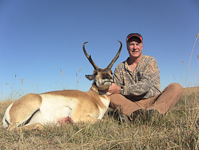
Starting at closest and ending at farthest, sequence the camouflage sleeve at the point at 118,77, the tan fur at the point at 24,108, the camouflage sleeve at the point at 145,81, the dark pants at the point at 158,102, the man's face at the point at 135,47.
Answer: the tan fur at the point at 24,108, the dark pants at the point at 158,102, the camouflage sleeve at the point at 145,81, the man's face at the point at 135,47, the camouflage sleeve at the point at 118,77

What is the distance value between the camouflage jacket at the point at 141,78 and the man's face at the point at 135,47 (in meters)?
0.25

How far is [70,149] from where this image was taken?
1.89 metres

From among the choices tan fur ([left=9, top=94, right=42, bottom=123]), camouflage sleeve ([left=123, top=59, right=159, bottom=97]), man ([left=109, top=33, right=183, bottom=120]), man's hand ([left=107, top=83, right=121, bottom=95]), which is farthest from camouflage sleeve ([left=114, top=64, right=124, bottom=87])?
tan fur ([left=9, top=94, right=42, bottom=123])

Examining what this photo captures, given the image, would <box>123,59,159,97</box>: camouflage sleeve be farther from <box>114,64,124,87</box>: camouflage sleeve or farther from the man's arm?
<box>114,64,124,87</box>: camouflage sleeve

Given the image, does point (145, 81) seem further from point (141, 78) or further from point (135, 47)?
point (135, 47)

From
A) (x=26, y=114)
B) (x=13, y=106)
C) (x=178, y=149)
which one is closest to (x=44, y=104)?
(x=26, y=114)

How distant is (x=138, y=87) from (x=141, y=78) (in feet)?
1.37

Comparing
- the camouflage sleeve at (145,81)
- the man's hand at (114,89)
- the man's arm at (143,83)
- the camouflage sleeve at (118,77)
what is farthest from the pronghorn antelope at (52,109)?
the camouflage sleeve at (118,77)

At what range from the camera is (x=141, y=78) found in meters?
4.36

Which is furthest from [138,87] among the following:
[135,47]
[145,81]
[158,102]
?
[135,47]

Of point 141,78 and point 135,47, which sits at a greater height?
point 135,47

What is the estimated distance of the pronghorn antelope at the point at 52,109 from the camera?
3.21 meters

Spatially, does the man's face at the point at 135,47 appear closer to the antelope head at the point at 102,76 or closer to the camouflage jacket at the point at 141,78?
the camouflage jacket at the point at 141,78

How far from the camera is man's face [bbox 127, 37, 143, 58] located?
4.73m
